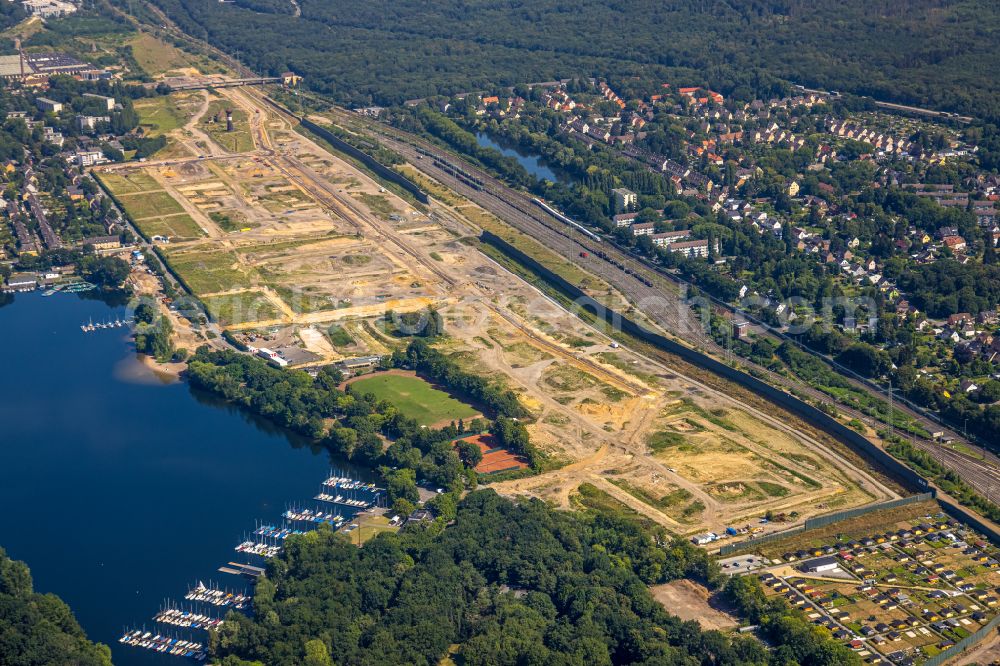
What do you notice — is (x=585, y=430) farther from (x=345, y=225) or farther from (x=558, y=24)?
(x=558, y=24)

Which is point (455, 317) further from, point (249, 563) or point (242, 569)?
point (242, 569)

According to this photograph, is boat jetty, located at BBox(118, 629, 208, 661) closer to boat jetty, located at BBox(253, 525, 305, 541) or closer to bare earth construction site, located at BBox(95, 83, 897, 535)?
boat jetty, located at BBox(253, 525, 305, 541)

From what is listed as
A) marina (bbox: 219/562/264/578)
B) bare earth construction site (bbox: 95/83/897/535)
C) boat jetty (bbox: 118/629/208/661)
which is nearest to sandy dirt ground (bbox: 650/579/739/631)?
bare earth construction site (bbox: 95/83/897/535)

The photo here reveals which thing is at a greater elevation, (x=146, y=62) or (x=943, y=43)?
(x=943, y=43)

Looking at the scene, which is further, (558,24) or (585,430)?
(558,24)

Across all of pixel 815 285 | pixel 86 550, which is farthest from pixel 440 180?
pixel 86 550

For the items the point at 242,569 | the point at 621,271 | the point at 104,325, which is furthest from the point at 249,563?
the point at 621,271
